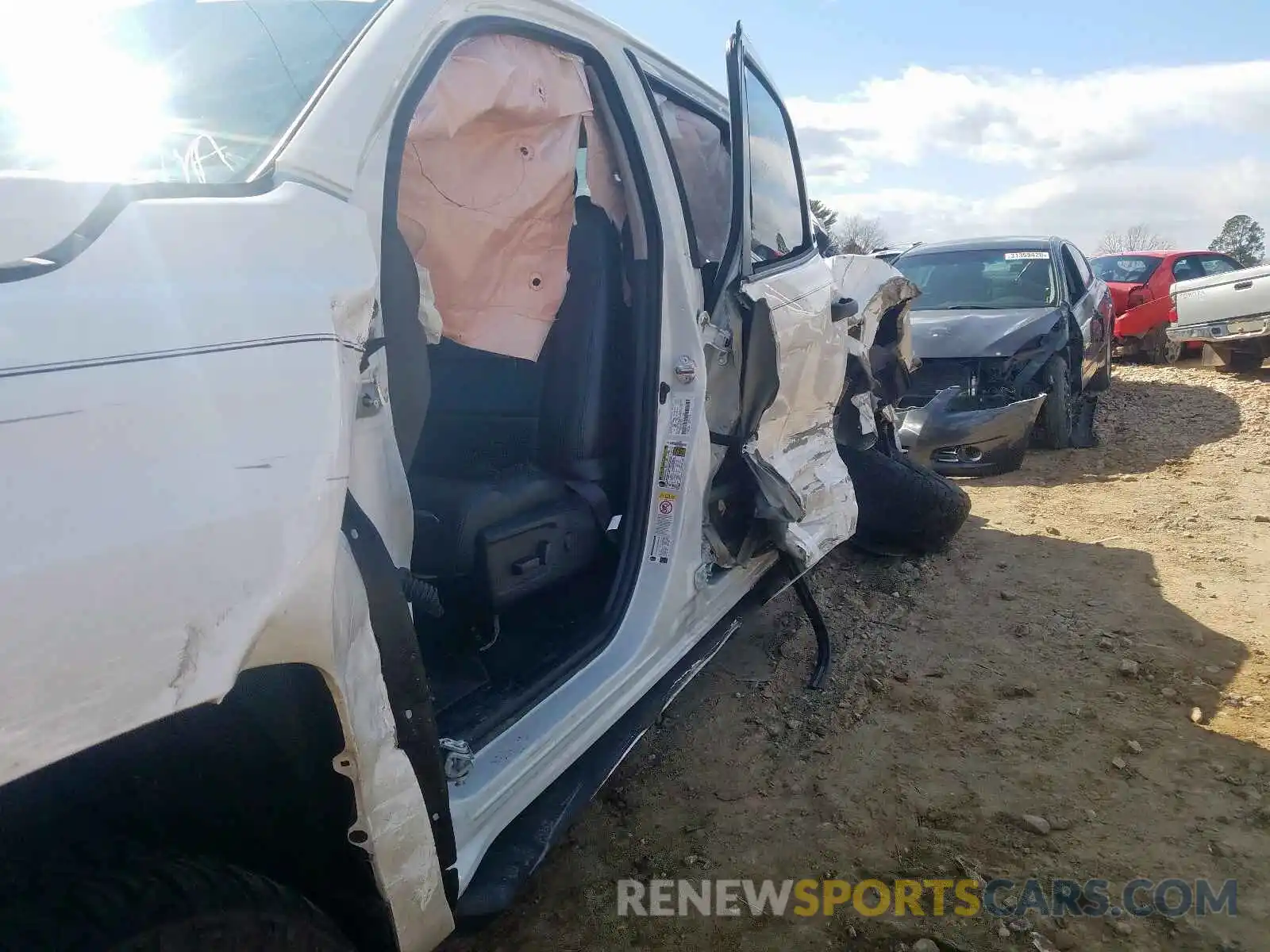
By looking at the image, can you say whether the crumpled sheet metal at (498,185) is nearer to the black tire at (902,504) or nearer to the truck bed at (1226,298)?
the black tire at (902,504)

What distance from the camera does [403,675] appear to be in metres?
1.39

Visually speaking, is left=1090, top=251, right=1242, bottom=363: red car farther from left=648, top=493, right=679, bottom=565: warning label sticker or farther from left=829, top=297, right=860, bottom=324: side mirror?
left=648, top=493, right=679, bottom=565: warning label sticker

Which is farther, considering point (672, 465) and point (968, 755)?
point (968, 755)

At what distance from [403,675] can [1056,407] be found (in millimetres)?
6608

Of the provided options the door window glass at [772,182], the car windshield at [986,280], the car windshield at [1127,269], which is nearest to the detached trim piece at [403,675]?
the door window glass at [772,182]

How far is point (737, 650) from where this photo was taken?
12.0 feet

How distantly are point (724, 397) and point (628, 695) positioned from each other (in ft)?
3.18

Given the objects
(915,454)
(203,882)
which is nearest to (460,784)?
(203,882)

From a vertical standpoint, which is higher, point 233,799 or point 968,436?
point 233,799

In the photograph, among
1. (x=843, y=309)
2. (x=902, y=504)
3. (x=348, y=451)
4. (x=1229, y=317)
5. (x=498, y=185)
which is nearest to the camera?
(x=348, y=451)

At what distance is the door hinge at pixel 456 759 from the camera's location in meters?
1.68

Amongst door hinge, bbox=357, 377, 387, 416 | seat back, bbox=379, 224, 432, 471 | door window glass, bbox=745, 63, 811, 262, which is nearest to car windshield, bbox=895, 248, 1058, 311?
door window glass, bbox=745, 63, 811, 262

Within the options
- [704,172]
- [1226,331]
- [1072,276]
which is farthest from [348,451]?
[1226,331]

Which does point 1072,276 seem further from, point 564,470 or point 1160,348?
point 564,470
